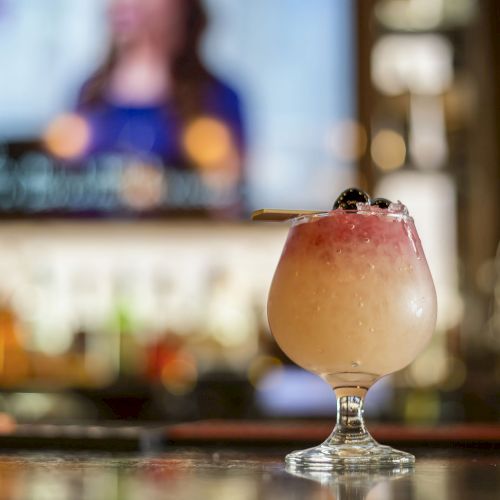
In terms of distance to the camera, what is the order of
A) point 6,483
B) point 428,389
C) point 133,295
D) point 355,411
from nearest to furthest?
point 6,483, point 355,411, point 428,389, point 133,295

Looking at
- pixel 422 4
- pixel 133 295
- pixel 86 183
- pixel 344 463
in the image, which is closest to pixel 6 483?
pixel 344 463

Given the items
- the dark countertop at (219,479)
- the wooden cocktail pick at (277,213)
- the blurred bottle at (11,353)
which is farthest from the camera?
the blurred bottle at (11,353)

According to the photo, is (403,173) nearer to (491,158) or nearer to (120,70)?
(491,158)

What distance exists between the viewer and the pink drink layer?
0.85m

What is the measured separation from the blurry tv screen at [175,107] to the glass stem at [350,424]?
8.34 feet

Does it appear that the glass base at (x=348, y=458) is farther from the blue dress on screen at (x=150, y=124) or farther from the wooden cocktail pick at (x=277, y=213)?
the blue dress on screen at (x=150, y=124)

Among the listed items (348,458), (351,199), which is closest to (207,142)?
(351,199)

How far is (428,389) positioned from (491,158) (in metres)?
0.86

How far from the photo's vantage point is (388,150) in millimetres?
3330

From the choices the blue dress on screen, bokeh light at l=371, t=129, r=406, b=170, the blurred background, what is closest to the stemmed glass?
the blurred background

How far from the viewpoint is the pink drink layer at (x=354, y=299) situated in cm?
85

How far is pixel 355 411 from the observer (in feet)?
2.75

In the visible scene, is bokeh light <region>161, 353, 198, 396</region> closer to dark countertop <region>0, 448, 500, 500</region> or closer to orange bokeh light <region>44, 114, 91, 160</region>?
orange bokeh light <region>44, 114, 91, 160</region>

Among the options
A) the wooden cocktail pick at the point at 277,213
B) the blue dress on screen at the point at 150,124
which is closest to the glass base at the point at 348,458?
the wooden cocktail pick at the point at 277,213
